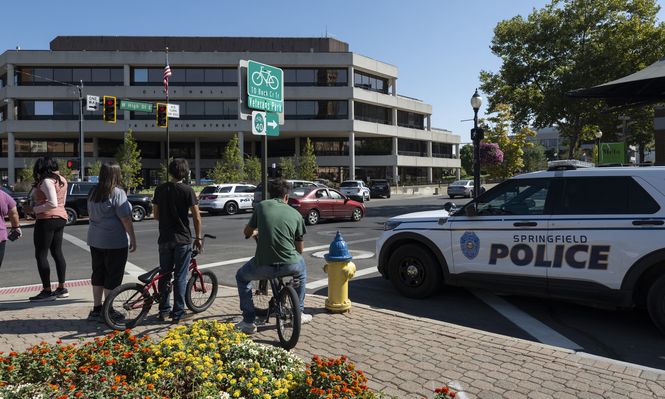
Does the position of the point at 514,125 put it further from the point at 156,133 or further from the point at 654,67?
the point at 156,133

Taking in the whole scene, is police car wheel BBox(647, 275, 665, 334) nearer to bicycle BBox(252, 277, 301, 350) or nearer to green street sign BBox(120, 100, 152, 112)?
bicycle BBox(252, 277, 301, 350)

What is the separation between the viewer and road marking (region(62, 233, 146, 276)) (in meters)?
9.01

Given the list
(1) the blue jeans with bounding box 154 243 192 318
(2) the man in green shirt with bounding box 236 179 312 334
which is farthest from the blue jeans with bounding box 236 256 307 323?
(1) the blue jeans with bounding box 154 243 192 318

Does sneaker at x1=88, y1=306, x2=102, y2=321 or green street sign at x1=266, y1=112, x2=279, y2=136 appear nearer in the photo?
sneaker at x1=88, y1=306, x2=102, y2=321

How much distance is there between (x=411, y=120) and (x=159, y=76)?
33.5 meters

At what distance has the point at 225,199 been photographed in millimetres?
25516

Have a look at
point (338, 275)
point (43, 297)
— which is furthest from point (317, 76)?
point (338, 275)

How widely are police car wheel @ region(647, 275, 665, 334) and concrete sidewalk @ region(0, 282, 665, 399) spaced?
1169 millimetres

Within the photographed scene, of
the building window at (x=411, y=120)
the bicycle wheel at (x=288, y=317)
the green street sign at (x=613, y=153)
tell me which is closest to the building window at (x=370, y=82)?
the building window at (x=411, y=120)

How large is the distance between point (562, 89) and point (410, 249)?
23186mm

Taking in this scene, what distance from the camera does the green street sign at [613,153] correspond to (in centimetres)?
2086

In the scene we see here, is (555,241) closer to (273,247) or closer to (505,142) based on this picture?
(273,247)

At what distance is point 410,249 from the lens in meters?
6.97

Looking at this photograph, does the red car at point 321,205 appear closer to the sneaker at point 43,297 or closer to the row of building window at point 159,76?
the sneaker at point 43,297
